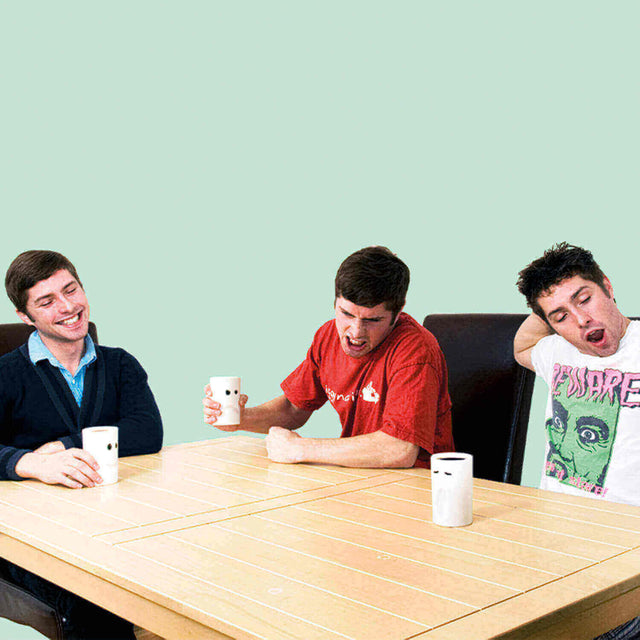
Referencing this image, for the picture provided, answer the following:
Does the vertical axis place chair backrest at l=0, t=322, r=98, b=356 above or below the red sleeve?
above

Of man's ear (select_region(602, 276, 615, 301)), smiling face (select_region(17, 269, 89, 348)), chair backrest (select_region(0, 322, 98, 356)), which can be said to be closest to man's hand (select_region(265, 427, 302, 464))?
smiling face (select_region(17, 269, 89, 348))

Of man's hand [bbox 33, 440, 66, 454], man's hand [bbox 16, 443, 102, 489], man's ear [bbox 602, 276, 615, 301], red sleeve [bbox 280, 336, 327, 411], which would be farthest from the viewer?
red sleeve [bbox 280, 336, 327, 411]

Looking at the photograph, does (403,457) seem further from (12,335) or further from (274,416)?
(12,335)

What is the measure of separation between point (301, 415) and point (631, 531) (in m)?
1.52

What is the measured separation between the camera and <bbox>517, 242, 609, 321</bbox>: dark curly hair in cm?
237

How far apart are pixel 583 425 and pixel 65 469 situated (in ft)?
5.01

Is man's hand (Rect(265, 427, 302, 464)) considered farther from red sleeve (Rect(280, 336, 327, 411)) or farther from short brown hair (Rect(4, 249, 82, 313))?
short brown hair (Rect(4, 249, 82, 313))

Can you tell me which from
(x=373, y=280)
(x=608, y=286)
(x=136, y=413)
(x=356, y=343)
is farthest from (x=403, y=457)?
(x=136, y=413)

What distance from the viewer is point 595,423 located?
239cm

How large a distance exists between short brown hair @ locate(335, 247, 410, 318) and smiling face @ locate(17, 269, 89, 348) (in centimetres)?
85

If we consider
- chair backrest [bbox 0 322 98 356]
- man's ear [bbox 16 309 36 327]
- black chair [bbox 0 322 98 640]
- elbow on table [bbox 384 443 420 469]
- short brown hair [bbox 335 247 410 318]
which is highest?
short brown hair [bbox 335 247 410 318]

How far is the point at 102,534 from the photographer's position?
1692 millimetres

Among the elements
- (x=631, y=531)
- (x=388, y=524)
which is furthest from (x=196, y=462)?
(x=631, y=531)

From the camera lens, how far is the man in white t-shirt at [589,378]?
2.33 meters
